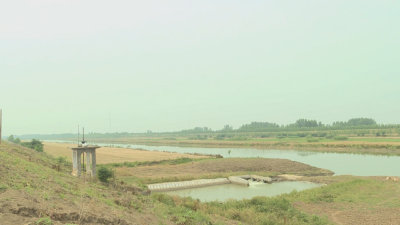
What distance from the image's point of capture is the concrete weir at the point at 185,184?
67.6 feet

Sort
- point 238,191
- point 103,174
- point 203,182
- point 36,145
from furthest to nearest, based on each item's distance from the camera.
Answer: point 36,145, point 203,182, point 238,191, point 103,174

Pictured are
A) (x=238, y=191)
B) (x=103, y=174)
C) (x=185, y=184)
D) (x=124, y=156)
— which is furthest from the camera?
(x=124, y=156)

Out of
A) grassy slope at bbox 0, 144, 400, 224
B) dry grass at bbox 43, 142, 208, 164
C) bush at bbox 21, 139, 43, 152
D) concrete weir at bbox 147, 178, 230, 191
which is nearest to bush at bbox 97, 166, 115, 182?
grassy slope at bbox 0, 144, 400, 224

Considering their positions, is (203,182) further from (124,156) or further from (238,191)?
(124,156)

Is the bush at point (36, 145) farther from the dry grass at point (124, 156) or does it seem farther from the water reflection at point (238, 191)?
the water reflection at point (238, 191)

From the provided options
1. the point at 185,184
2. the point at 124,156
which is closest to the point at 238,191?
the point at 185,184

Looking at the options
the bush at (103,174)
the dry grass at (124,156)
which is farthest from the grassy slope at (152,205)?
the dry grass at (124,156)

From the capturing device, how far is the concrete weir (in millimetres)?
20597

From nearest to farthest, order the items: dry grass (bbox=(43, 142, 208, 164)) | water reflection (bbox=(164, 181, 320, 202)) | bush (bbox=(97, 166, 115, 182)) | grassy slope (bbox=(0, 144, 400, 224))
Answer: grassy slope (bbox=(0, 144, 400, 224))
bush (bbox=(97, 166, 115, 182))
water reflection (bbox=(164, 181, 320, 202))
dry grass (bbox=(43, 142, 208, 164))

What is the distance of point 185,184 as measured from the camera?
22.1 metres

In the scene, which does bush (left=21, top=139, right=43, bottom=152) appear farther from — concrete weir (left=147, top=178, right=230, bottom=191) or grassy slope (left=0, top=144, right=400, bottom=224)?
grassy slope (left=0, top=144, right=400, bottom=224)

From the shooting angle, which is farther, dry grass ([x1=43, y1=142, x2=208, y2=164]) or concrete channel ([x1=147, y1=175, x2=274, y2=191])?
dry grass ([x1=43, y1=142, x2=208, y2=164])

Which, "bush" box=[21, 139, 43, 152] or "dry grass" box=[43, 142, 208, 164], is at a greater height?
"bush" box=[21, 139, 43, 152]

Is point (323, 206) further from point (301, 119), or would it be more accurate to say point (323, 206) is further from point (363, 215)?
point (301, 119)
